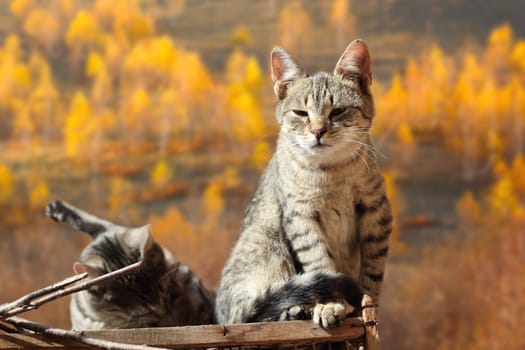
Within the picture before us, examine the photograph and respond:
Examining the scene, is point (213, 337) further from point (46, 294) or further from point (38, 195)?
point (38, 195)

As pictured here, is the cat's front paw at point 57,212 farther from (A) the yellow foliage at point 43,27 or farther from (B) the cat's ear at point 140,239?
(A) the yellow foliage at point 43,27

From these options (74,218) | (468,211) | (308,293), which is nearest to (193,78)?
(468,211)

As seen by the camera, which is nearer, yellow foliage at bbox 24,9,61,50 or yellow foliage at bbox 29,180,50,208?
yellow foliage at bbox 29,180,50,208

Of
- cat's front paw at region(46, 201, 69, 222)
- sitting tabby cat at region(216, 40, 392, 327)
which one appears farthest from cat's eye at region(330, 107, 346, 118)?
cat's front paw at region(46, 201, 69, 222)

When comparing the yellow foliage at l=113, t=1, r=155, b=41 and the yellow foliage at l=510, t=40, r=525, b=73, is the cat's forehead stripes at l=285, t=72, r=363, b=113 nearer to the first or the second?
the yellow foliage at l=113, t=1, r=155, b=41

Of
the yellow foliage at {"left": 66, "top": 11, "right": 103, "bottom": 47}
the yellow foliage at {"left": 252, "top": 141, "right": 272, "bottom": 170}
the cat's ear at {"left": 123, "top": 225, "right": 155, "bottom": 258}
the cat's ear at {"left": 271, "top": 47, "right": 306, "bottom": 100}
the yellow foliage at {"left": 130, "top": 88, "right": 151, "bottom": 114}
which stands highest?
the yellow foliage at {"left": 66, "top": 11, "right": 103, "bottom": 47}

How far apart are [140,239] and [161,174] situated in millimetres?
1135

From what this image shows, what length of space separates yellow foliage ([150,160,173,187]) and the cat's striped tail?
1.46 meters

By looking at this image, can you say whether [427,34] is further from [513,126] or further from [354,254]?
[354,254]

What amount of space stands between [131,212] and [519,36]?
5.22 feet

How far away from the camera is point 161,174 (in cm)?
261

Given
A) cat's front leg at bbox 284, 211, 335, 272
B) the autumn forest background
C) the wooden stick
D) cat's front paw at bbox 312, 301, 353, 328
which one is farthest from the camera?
the autumn forest background

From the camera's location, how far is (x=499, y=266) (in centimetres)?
253

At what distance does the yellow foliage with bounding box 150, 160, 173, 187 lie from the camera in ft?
8.54
